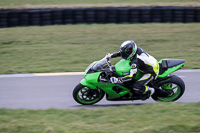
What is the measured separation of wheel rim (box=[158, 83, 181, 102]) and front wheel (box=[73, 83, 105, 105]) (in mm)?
1466

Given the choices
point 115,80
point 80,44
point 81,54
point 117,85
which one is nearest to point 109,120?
point 115,80

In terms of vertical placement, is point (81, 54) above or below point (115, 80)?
above

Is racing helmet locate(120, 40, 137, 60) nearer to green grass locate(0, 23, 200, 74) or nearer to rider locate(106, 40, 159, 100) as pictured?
rider locate(106, 40, 159, 100)

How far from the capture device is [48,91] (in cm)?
848

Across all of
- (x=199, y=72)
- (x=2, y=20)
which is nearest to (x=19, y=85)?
(x=199, y=72)

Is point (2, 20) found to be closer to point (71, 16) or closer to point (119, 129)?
point (71, 16)

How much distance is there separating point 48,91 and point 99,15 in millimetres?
8692

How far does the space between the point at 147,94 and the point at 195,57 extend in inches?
213

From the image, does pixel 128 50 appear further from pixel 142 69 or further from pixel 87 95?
pixel 87 95

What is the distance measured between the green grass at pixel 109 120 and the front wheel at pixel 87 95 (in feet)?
2.50

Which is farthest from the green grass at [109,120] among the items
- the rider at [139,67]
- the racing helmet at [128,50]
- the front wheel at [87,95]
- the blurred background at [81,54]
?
the racing helmet at [128,50]

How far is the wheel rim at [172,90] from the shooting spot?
24.1 ft

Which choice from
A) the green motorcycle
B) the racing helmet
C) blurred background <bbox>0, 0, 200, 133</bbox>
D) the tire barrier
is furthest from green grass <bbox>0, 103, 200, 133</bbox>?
the tire barrier

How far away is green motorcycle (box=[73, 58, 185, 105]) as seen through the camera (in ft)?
23.0
